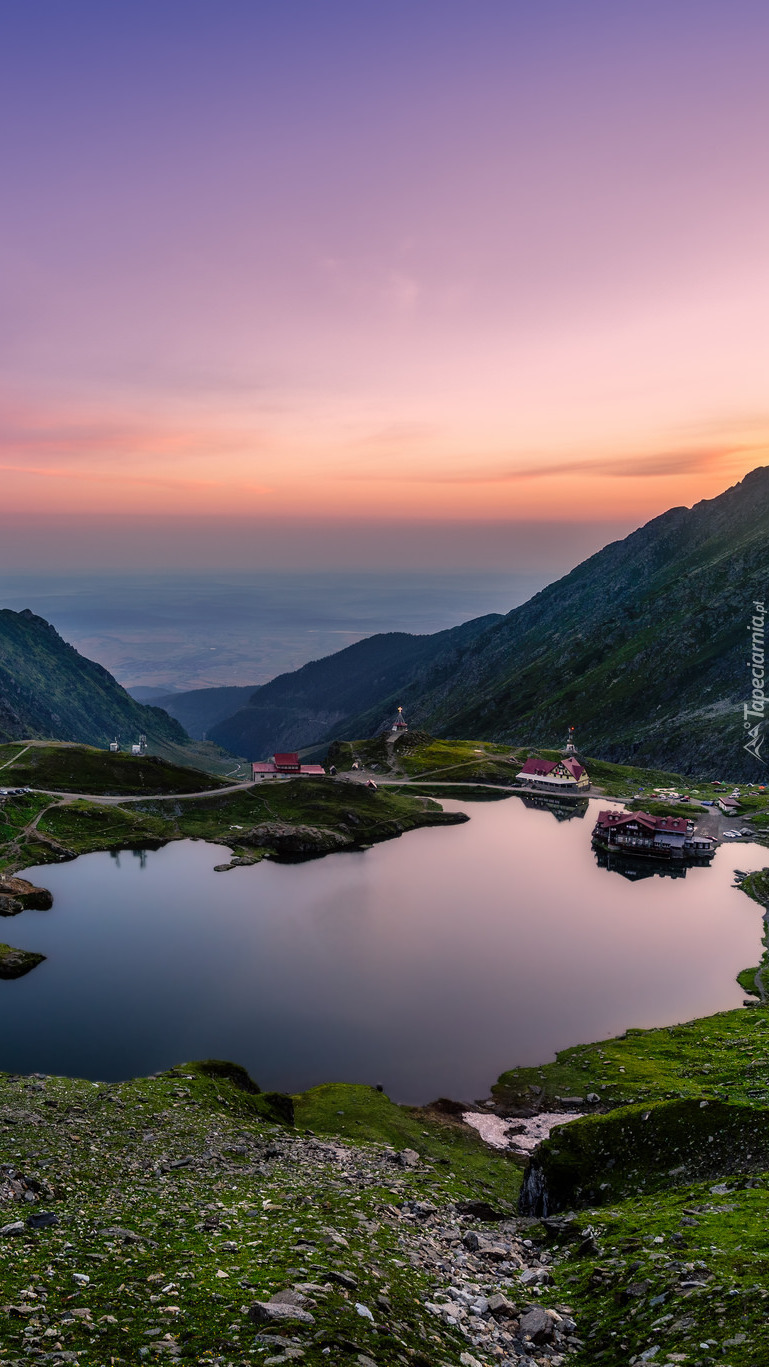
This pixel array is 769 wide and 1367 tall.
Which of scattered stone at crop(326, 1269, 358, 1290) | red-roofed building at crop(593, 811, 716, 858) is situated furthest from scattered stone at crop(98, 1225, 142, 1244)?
red-roofed building at crop(593, 811, 716, 858)

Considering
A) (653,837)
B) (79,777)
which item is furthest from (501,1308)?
(79,777)

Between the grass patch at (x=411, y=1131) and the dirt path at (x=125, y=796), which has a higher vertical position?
the dirt path at (x=125, y=796)

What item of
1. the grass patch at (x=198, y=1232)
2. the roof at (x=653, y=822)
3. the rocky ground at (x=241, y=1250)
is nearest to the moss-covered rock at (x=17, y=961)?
the grass patch at (x=198, y=1232)

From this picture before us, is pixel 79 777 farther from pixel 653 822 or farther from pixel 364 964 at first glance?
pixel 653 822

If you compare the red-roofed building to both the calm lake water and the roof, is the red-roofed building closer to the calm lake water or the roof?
the roof

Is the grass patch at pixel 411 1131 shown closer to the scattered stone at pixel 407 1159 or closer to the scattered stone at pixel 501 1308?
the scattered stone at pixel 407 1159

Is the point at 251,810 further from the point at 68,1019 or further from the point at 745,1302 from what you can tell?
the point at 745,1302
